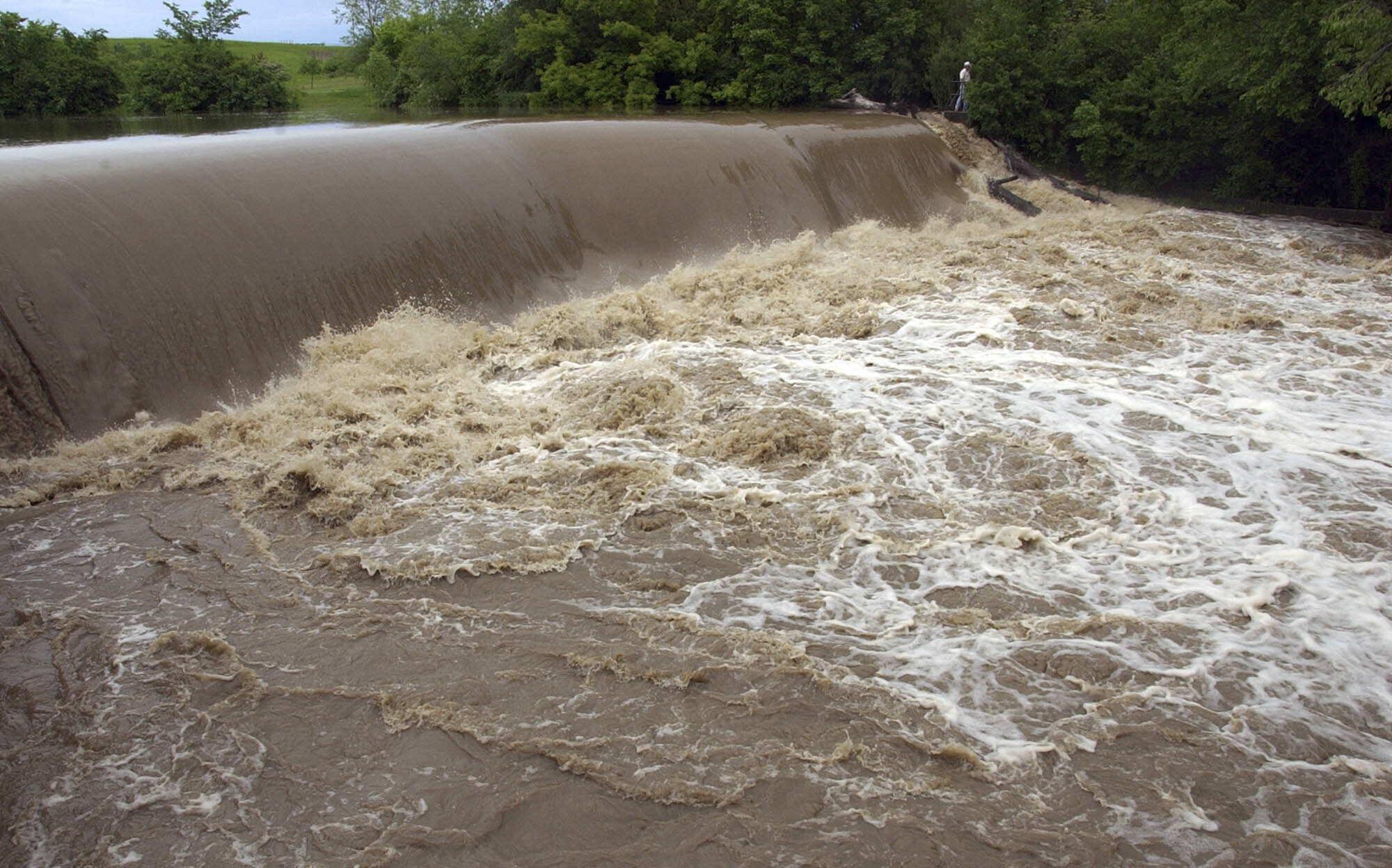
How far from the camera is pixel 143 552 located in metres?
5.04

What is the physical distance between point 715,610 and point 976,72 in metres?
15.8

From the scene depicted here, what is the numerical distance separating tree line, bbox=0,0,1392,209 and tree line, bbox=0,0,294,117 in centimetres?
6

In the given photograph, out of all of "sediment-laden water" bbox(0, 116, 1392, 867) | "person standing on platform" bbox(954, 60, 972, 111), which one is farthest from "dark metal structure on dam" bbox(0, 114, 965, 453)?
"person standing on platform" bbox(954, 60, 972, 111)

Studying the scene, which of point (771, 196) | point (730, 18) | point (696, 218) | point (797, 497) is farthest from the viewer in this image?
point (730, 18)

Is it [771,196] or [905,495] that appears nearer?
[905,495]

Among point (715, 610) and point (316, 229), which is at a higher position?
point (316, 229)

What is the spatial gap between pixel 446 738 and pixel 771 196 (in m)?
10.1

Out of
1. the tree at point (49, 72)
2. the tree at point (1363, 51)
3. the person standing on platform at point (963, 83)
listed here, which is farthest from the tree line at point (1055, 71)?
the tree at point (49, 72)

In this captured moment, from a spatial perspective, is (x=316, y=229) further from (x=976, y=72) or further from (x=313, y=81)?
(x=313, y=81)

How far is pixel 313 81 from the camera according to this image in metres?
37.3

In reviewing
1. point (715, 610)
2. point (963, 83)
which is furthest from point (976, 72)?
point (715, 610)

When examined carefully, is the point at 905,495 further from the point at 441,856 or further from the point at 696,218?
the point at 696,218

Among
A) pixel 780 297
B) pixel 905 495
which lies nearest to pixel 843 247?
pixel 780 297

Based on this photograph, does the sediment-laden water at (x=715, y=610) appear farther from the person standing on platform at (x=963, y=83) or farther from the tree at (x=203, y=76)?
the tree at (x=203, y=76)
